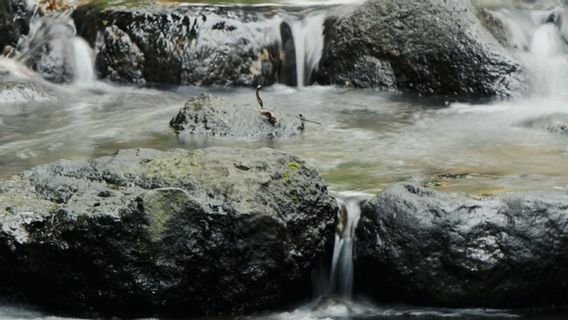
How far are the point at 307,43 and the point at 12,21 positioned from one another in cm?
403

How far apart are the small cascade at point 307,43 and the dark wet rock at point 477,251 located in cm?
625

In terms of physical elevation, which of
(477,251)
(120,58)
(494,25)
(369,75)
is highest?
(494,25)

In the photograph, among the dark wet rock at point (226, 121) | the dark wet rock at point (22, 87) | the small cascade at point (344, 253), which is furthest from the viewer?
the dark wet rock at point (22, 87)

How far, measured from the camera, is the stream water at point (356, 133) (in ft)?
17.0

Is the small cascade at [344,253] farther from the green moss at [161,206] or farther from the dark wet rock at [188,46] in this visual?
the dark wet rock at [188,46]

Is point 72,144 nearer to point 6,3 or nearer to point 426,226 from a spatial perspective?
point 426,226

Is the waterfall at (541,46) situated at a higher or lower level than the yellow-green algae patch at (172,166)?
higher

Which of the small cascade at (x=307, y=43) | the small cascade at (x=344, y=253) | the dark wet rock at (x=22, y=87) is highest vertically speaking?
the small cascade at (x=307, y=43)

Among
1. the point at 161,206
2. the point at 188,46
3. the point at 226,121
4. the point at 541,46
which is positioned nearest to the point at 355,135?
the point at 226,121

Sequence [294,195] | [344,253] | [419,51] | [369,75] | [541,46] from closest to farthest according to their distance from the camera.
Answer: [294,195]
[344,253]
[419,51]
[369,75]
[541,46]

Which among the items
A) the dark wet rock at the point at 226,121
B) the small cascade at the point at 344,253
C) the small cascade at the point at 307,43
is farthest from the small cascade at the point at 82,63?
the small cascade at the point at 344,253

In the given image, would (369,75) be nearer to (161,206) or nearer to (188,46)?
(188,46)

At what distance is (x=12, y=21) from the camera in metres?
11.7

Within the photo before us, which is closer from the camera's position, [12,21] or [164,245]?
[164,245]
